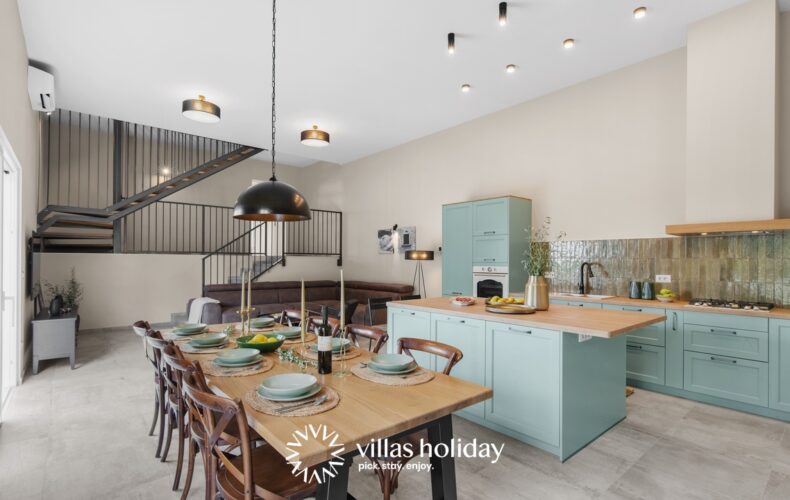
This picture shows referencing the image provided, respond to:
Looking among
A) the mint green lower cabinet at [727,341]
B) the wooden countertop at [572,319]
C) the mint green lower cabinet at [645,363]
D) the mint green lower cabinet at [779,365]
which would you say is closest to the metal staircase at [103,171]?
the wooden countertop at [572,319]

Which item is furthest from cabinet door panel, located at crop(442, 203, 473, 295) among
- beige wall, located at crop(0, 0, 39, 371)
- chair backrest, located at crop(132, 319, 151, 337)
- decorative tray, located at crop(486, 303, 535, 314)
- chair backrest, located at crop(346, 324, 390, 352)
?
beige wall, located at crop(0, 0, 39, 371)

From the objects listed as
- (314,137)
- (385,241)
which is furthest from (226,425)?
(385,241)

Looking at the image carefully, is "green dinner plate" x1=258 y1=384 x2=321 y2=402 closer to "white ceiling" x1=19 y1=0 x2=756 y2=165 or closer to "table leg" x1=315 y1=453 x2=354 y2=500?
"table leg" x1=315 y1=453 x2=354 y2=500

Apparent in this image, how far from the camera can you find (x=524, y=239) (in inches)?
204

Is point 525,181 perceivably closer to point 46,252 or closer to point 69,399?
point 69,399

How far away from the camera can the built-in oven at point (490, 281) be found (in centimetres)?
496

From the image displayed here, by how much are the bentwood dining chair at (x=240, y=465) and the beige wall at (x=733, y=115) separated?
13.1ft

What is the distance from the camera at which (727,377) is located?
3359 millimetres

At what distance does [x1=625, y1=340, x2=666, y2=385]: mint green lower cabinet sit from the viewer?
3736mm

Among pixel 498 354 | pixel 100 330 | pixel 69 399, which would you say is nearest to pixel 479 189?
pixel 498 354

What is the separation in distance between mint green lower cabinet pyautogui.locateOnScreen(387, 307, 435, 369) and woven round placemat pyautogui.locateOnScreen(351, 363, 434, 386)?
5.05ft

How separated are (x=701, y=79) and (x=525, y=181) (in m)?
2.15

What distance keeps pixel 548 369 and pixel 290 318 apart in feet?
7.91

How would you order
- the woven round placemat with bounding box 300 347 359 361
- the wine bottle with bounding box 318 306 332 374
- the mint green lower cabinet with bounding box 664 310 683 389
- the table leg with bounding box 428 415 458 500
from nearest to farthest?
the table leg with bounding box 428 415 458 500, the wine bottle with bounding box 318 306 332 374, the woven round placemat with bounding box 300 347 359 361, the mint green lower cabinet with bounding box 664 310 683 389
